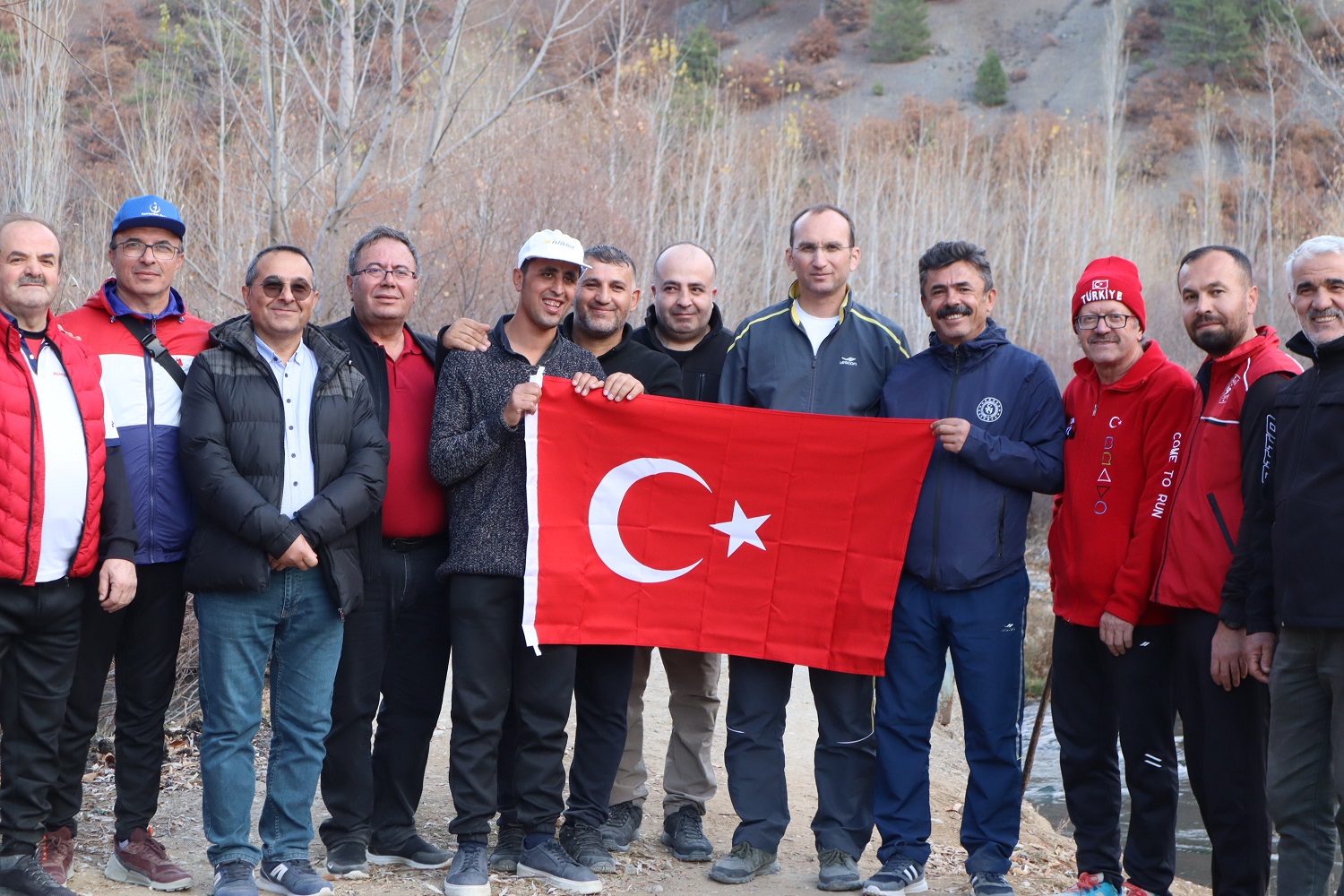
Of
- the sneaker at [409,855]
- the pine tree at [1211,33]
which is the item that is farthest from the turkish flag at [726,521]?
the pine tree at [1211,33]

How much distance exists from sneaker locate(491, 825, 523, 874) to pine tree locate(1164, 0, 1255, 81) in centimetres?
6337

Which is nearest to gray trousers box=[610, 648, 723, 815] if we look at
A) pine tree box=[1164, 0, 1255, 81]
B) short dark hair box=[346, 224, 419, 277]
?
short dark hair box=[346, 224, 419, 277]

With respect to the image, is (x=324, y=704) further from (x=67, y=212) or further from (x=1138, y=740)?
(x=67, y=212)

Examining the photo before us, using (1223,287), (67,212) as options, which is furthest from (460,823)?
(67,212)

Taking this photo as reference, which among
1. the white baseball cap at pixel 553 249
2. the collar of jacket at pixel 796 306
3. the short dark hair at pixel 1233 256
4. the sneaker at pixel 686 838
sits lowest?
the sneaker at pixel 686 838

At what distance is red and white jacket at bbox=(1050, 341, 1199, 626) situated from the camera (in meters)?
5.08

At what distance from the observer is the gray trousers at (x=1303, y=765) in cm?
448

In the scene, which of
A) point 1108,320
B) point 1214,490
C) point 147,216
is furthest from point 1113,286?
point 147,216

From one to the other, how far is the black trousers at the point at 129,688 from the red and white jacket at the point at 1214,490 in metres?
4.16

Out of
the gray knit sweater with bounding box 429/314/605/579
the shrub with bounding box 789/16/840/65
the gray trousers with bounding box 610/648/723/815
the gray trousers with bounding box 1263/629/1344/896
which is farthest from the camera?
the shrub with bounding box 789/16/840/65

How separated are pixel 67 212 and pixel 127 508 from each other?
1648 cm

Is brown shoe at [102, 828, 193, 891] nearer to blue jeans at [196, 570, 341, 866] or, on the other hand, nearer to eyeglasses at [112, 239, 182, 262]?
blue jeans at [196, 570, 341, 866]

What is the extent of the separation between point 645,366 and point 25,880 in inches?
133

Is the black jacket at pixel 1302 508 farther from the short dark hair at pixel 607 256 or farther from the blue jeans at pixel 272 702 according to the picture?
the blue jeans at pixel 272 702
